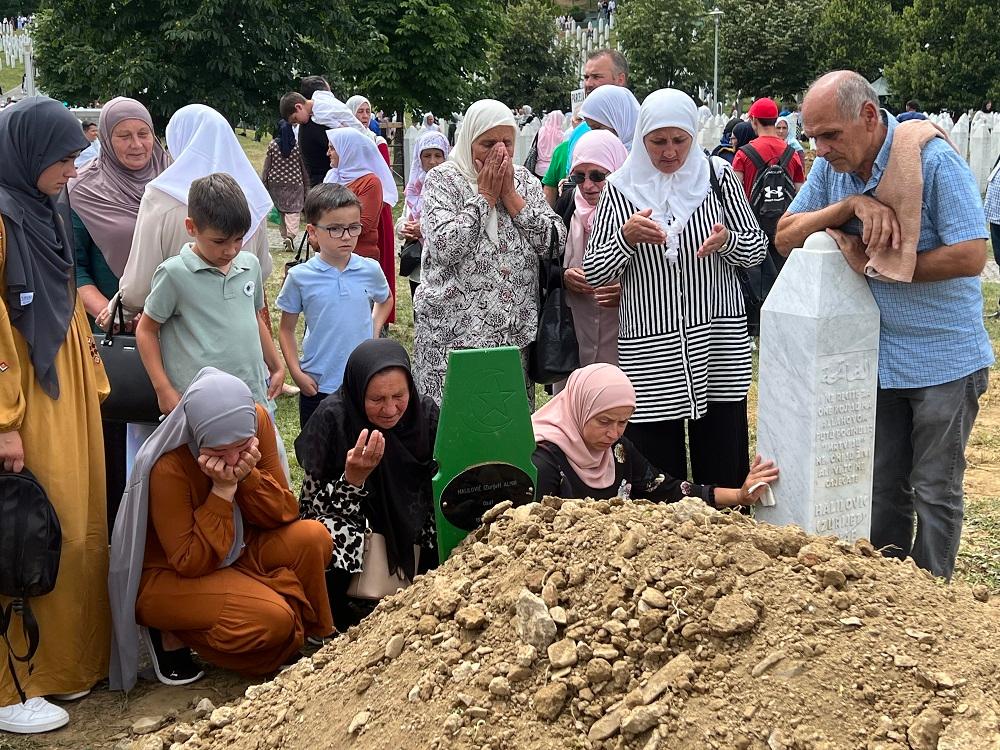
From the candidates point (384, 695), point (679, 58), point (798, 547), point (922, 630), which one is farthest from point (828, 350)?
point (679, 58)

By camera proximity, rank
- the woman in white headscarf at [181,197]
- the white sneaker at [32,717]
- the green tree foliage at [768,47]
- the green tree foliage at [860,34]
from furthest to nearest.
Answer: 1. the green tree foliage at [768,47]
2. the green tree foliage at [860,34]
3. the woman in white headscarf at [181,197]
4. the white sneaker at [32,717]

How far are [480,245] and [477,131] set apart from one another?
482mm

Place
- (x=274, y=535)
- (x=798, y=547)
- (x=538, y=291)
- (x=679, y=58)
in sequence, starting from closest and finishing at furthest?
(x=798, y=547) → (x=274, y=535) → (x=538, y=291) → (x=679, y=58)

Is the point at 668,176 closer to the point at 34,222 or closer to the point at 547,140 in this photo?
the point at 34,222

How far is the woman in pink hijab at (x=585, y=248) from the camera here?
5352 millimetres

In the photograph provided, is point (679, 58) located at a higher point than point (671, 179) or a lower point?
higher

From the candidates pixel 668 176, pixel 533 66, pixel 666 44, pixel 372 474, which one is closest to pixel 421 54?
pixel 533 66

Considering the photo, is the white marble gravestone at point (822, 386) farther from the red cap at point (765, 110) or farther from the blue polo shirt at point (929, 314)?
the red cap at point (765, 110)

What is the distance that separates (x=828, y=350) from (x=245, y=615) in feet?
7.16

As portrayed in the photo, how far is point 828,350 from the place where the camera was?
4.01m

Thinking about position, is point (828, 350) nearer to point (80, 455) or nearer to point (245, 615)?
point (245, 615)

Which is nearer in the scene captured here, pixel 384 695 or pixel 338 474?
pixel 384 695

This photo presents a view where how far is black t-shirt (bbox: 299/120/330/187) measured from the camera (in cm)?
1147

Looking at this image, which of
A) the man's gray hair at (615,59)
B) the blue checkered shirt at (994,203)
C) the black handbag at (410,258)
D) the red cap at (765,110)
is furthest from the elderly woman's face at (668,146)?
the blue checkered shirt at (994,203)
